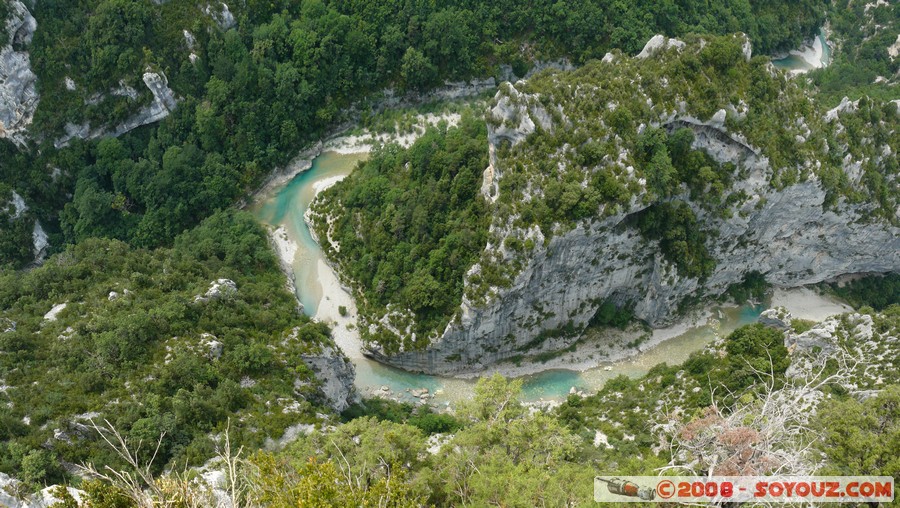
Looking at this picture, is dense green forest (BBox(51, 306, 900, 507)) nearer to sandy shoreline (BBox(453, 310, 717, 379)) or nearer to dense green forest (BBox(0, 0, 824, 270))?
sandy shoreline (BBox(453, 310, 717, 379))

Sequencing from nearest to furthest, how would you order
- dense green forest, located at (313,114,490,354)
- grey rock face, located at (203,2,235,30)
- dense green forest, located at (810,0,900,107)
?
dense green forest, located at (313,114,490,354) → grey rock face, located at (203,2,235,30) → dense green forest, located at (810,0,900,107)

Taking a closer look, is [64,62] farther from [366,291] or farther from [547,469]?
[547,469]

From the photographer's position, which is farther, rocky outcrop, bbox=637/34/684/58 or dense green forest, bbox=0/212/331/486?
rocky outcrop, bbox=637/34/684/58

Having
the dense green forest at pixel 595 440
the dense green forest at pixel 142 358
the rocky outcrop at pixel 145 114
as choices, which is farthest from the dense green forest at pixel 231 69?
the dense green forest at pixel 595 440

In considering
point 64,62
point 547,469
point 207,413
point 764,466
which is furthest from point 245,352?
point 64,62

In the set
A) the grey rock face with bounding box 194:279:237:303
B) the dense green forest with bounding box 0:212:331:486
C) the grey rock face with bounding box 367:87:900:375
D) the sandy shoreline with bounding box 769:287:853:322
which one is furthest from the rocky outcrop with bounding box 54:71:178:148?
the sandy shoreline with bounding box 769:287:853:322

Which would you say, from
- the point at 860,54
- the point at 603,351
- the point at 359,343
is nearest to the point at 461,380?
the point at 359,343

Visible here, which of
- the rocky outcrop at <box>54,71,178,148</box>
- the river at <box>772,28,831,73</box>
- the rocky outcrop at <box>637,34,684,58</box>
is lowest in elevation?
the river at <box>772,28,831,73</box>
